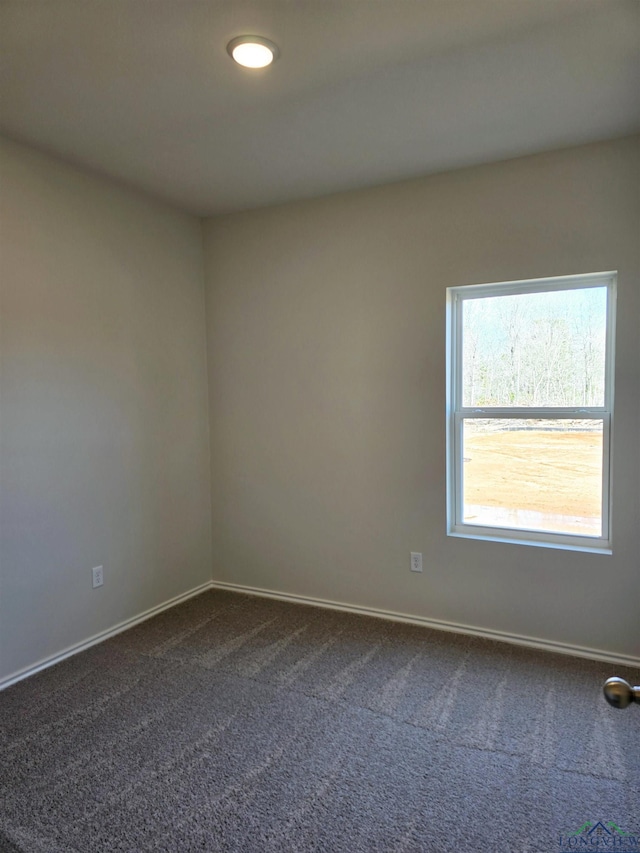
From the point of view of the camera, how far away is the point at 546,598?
2.91 metres

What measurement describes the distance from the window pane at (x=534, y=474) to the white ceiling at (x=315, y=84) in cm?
148

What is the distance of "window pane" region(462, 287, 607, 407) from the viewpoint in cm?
286

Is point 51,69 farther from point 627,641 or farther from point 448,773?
point 627,641

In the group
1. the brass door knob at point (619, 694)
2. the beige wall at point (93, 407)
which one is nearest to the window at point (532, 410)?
the beige wall at point (93, 407)

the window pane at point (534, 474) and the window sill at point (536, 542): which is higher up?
the window pane at point (534, 474)

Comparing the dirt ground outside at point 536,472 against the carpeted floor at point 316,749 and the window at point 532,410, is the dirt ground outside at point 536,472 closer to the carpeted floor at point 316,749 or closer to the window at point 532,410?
the window at point 532,410

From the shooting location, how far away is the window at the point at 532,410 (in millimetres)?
2855

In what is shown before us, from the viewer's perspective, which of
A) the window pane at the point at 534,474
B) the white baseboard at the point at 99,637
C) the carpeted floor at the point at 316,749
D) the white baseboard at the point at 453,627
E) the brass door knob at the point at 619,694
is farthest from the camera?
the window pane at the point at 534,474

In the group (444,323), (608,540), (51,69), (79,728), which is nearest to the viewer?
(51,69)

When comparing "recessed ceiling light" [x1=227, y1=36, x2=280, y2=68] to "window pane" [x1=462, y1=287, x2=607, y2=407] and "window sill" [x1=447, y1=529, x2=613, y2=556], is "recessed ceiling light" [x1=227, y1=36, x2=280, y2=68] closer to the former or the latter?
"window pane" [x1=462, y1=287, x2=607, y2=407]

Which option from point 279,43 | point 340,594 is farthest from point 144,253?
point 340,594

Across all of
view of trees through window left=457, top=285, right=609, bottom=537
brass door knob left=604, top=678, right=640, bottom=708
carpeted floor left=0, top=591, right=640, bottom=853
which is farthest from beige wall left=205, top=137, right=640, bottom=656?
brass door knob left=604, top=678, right=640, bottom=708

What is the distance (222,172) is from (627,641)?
330cm

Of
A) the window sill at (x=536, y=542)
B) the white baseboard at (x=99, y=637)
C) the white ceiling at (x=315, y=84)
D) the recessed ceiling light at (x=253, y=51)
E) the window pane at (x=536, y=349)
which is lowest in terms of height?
the white baseboard at (x=99, y=637)
